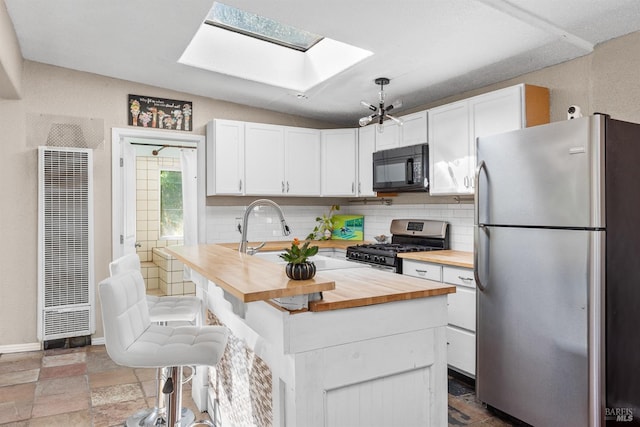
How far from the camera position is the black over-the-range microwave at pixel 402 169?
3.85 metres

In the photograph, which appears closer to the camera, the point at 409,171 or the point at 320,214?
the point at 409,171

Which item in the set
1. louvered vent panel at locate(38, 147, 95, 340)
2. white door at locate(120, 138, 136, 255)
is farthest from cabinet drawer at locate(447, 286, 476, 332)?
louvered vent panel at locate(38, 147, 95, 340)

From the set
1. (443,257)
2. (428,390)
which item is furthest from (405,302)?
(443,257)

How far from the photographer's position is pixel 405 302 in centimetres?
162

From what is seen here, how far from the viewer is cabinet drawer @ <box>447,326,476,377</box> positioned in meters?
2.94

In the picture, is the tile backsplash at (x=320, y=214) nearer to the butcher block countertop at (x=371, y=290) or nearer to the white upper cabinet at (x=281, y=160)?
the white upper cabinet at (x=281, y=160)

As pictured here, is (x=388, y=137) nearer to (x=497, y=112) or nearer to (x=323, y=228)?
(x=497, y=112)

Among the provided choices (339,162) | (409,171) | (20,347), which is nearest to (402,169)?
(409,171)

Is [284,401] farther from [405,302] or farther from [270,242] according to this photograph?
[270,242]

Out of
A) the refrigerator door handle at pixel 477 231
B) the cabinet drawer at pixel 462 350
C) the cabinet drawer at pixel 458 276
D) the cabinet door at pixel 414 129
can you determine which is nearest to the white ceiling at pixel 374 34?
the cabinet door at pixel 414 129

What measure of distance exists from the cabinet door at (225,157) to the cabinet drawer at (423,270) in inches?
76.3

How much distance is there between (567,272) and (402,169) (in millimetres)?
2103

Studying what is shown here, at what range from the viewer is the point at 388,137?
4.35 metres

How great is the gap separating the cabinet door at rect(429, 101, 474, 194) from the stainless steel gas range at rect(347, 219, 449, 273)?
1.59 feet
